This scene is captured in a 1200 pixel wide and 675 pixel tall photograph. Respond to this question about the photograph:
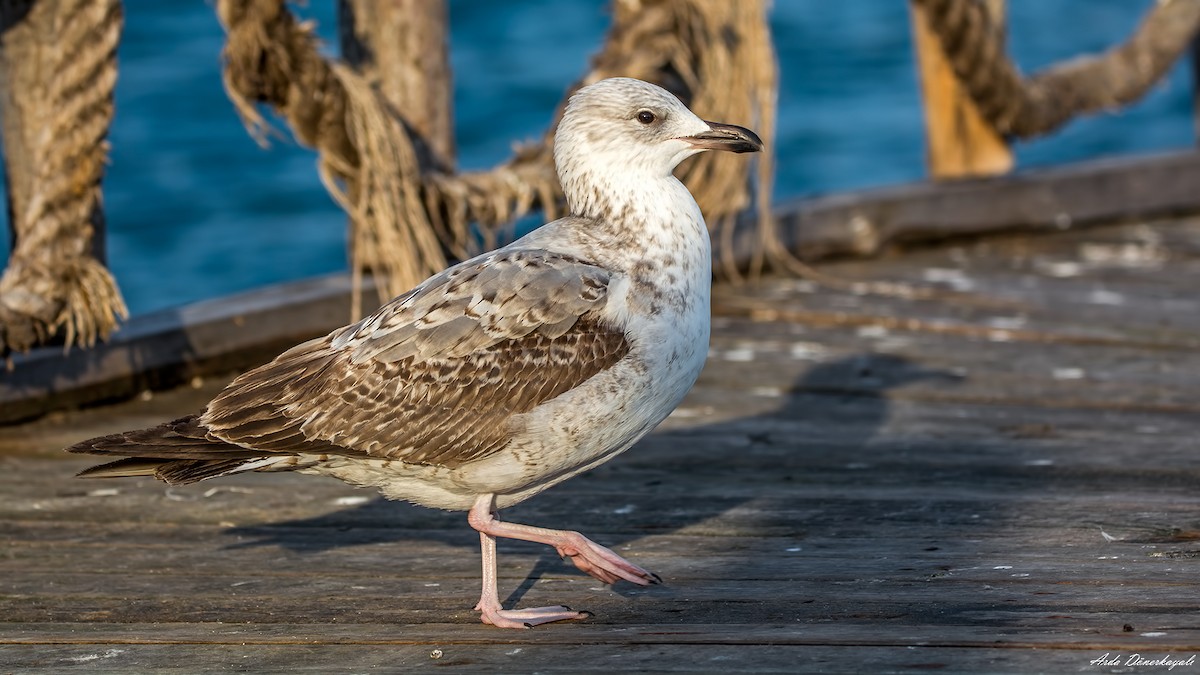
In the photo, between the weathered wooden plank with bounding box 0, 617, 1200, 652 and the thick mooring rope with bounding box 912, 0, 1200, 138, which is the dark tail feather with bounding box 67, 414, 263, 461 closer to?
the weathered wooden plank with bounding box 0, 617, 1200, 652

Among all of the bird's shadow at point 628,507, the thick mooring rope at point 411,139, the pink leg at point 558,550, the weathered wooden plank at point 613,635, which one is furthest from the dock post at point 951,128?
the weathered wooden plank at point 613,635

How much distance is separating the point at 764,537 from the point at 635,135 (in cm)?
92

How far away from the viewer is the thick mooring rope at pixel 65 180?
4535 millimetres

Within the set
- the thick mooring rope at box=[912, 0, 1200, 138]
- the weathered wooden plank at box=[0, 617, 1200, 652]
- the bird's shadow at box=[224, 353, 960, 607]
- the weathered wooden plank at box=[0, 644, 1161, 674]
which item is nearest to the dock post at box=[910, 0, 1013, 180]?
Answer: the thick mooring rope at box=[912, 0, 1200, 138]

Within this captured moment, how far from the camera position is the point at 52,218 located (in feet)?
15.0

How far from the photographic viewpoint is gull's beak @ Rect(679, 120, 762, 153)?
358cm

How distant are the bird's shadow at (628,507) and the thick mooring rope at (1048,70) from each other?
2375mm

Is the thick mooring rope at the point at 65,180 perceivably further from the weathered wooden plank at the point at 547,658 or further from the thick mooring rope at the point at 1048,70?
the thick mooring rope at the point at 1048,70

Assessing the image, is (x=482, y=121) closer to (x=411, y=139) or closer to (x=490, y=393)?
(x=411, y=139)

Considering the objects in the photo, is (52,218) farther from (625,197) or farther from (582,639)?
(582,639)

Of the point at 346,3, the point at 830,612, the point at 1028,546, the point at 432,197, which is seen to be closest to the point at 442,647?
the point at 830,612

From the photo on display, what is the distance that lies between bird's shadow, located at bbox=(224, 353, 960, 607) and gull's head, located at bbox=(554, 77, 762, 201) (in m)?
0.82

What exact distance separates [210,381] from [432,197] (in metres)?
0.92

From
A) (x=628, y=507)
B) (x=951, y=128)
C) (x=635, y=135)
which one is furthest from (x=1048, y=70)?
(x=635, y=135)
